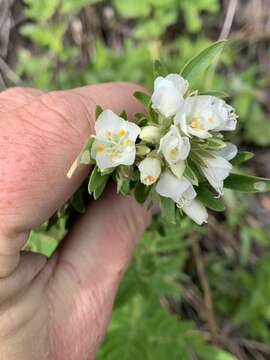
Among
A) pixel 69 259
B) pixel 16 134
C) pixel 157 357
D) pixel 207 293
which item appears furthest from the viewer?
pixel 207 293

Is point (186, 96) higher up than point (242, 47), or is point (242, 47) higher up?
point (186, 96)

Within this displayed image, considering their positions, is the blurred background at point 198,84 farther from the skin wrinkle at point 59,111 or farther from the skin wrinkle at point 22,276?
the skin wrinkle at point 59,111

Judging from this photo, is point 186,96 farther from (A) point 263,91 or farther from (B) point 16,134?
(A) point 263,91

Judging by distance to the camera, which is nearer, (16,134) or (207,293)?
(16,134)

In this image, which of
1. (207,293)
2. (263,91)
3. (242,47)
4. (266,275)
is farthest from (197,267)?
(242,47)

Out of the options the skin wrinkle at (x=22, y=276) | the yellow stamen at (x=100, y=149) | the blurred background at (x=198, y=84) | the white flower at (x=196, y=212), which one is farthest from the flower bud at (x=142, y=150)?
the blurred background at (x=198, y=84)

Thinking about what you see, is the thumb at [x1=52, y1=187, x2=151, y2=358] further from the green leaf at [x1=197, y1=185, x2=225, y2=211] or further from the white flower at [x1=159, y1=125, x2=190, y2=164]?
the white flower at [x1=159, y1=125, x2=190, y2=164]

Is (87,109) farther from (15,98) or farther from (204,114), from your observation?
(204,114)
